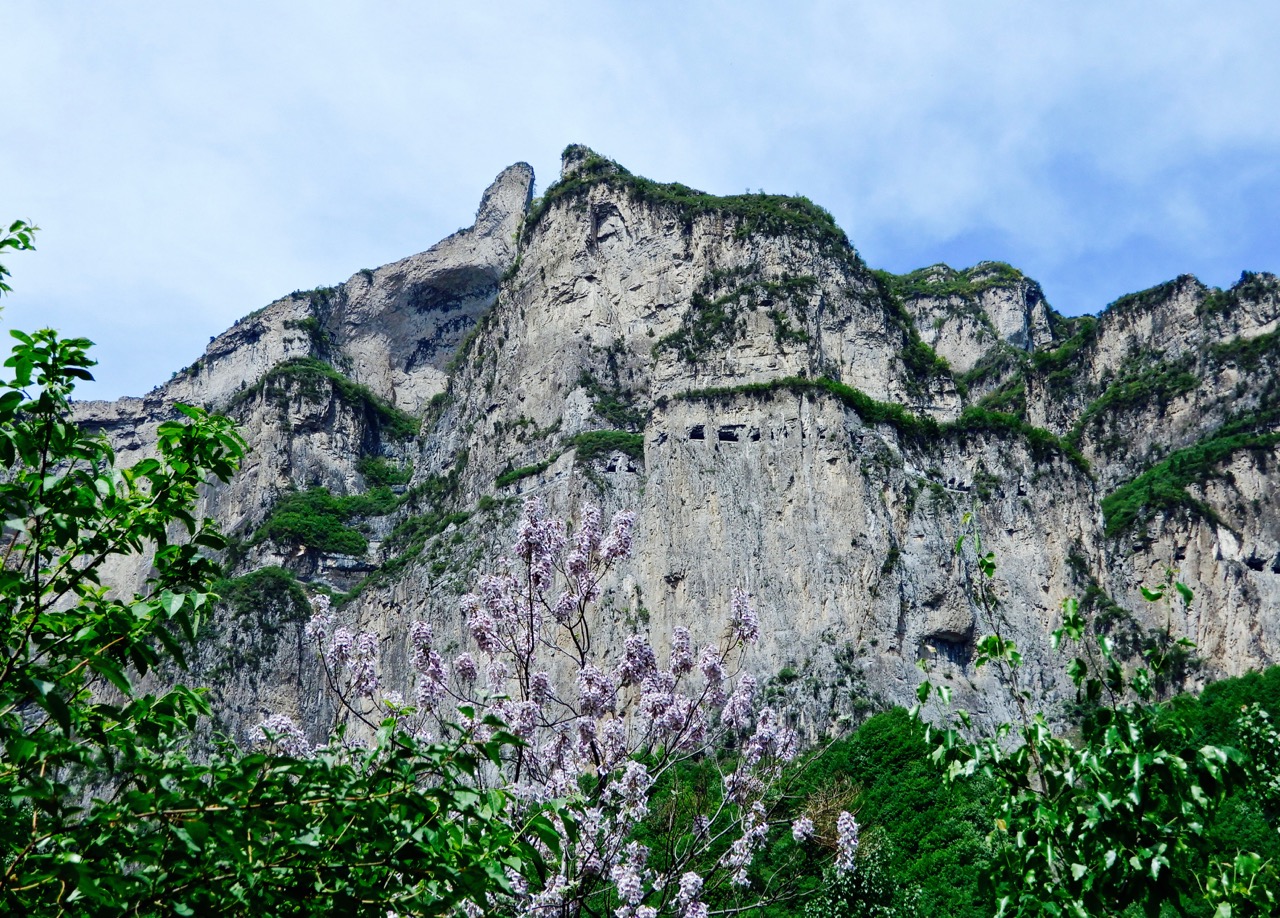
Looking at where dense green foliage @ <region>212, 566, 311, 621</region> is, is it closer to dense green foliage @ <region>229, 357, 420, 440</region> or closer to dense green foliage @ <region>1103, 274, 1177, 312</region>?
dense green foliage @ <region>229, 357, 420, 440</region>

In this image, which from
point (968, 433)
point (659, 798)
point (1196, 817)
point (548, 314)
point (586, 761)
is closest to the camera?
point (1196, 817)

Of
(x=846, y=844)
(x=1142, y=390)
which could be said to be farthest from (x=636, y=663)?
(x=1142, y=390)

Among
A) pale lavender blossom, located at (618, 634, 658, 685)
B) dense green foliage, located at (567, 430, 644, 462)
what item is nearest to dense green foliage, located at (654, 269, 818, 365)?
dense green foliage, located at (567, 430, 644, 462)

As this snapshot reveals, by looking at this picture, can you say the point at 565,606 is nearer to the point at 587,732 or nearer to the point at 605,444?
the point at 587,732

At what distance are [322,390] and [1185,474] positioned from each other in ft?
175

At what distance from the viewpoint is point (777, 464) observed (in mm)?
56500

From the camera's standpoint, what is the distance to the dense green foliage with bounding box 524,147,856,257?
6938 cm

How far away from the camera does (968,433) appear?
62.5m

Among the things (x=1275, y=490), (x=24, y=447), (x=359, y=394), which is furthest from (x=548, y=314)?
(x=24, y=447)

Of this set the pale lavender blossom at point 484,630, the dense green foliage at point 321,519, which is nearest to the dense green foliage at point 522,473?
the dense green foliage at point 321,519

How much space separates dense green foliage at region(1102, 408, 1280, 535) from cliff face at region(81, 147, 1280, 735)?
19 centimetres

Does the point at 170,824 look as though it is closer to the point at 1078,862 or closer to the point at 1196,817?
the point at 1078,862

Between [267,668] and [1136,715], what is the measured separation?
2401 inches

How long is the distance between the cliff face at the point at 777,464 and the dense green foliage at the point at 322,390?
0.22 meters
